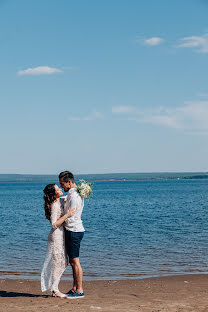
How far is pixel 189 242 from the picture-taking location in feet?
53.3

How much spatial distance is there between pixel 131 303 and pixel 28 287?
292cm

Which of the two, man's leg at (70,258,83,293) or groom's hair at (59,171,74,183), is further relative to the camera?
man's leg at (70,258,83,293)

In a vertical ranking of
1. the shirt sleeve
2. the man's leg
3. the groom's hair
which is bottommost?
the man's leg

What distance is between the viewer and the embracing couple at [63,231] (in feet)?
23.1

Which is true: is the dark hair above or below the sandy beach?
above

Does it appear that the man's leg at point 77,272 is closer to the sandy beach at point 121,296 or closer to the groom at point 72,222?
the groom at point 72,222

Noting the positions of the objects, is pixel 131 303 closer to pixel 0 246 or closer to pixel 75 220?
pixel 75 220

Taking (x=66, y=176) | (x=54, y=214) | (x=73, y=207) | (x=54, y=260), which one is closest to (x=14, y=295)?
(x=54, y=260)

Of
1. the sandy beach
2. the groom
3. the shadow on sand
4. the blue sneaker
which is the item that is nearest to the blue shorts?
the groom

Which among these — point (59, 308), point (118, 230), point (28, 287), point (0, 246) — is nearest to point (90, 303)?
point (59, 308)

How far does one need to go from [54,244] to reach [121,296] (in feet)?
4.76

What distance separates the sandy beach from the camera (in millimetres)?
6355

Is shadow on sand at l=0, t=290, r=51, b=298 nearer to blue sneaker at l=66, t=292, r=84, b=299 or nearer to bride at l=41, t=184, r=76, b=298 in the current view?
bride at l=41, t=184, r=76, b=298

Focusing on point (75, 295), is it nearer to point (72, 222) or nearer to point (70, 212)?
point (72, 222)
